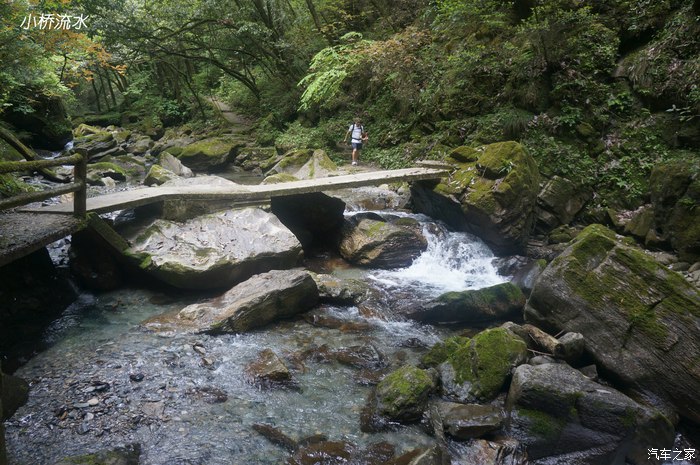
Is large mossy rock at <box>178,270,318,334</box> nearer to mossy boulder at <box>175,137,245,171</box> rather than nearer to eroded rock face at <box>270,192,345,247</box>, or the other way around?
eroded rock face at <box>270,192,345,247</box>

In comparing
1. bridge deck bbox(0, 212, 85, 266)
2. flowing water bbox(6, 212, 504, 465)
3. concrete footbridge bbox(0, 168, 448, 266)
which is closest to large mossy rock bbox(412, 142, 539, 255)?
concrete footbridge bbox(0, 168, 448, 266)

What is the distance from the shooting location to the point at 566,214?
9820mm

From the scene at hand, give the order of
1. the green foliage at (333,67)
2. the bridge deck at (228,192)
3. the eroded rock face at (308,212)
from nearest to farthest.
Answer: the bridge deck at (228,192), the eroded rock face at (308,212), the green foliage at (333,67)

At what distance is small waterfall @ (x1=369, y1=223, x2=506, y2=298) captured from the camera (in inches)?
322

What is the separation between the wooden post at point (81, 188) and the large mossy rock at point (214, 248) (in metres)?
0.94

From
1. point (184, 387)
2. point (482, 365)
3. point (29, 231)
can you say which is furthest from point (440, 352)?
point (29, 231)

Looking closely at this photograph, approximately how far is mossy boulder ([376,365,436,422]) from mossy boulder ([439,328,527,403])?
0.29 m

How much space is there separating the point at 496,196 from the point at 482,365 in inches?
173

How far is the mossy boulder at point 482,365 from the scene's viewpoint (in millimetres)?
4965

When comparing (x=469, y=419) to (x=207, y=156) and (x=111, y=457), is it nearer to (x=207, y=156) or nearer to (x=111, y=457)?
(x=111, y=457)

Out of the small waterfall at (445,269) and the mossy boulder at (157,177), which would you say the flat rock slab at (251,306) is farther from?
the mossy boulder at (157,177)

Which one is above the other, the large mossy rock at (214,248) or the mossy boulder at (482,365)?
the large mossy rock at (214,248)

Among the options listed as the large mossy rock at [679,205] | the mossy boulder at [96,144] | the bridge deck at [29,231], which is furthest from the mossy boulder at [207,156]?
the large mossy rock at [679,205]

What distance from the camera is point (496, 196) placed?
28.1 feet
